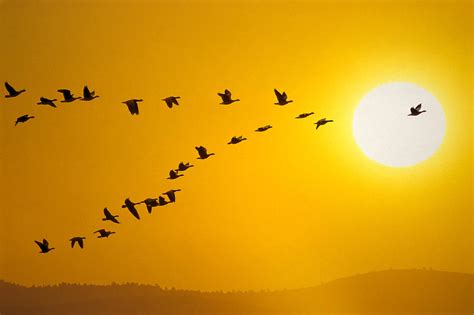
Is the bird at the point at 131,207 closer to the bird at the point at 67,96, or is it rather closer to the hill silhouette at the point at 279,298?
the hill silhouette at the point at 279,298

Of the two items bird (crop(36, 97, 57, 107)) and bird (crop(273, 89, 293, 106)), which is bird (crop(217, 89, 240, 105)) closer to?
bird (crop(273, 89, 293, 106))

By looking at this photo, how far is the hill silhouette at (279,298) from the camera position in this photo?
3.12m

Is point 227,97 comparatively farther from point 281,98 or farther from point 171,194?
point 171,194

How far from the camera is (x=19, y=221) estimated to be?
3.12 metres

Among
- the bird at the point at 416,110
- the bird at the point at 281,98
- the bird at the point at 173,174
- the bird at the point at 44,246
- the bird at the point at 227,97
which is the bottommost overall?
the bird at the point at 44,246

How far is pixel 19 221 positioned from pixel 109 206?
439 millimetres

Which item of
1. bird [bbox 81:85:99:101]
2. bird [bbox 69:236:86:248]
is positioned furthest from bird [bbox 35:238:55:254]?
bird [bbox 81:85:99:101]

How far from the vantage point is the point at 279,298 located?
123 inches

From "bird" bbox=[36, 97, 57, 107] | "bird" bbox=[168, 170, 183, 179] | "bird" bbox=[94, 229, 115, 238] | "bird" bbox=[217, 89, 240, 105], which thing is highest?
"bird" bbox=[36, 97, 57, 107]

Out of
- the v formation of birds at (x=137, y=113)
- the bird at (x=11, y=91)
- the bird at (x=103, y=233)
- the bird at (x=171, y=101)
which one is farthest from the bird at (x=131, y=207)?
the bird at (x=11, y=91)

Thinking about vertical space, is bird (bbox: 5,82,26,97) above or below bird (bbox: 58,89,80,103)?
above

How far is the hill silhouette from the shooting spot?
3.12 meters

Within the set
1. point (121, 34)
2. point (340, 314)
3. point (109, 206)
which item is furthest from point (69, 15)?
point (340, 314)

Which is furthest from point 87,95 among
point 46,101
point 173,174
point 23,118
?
point 173,174
